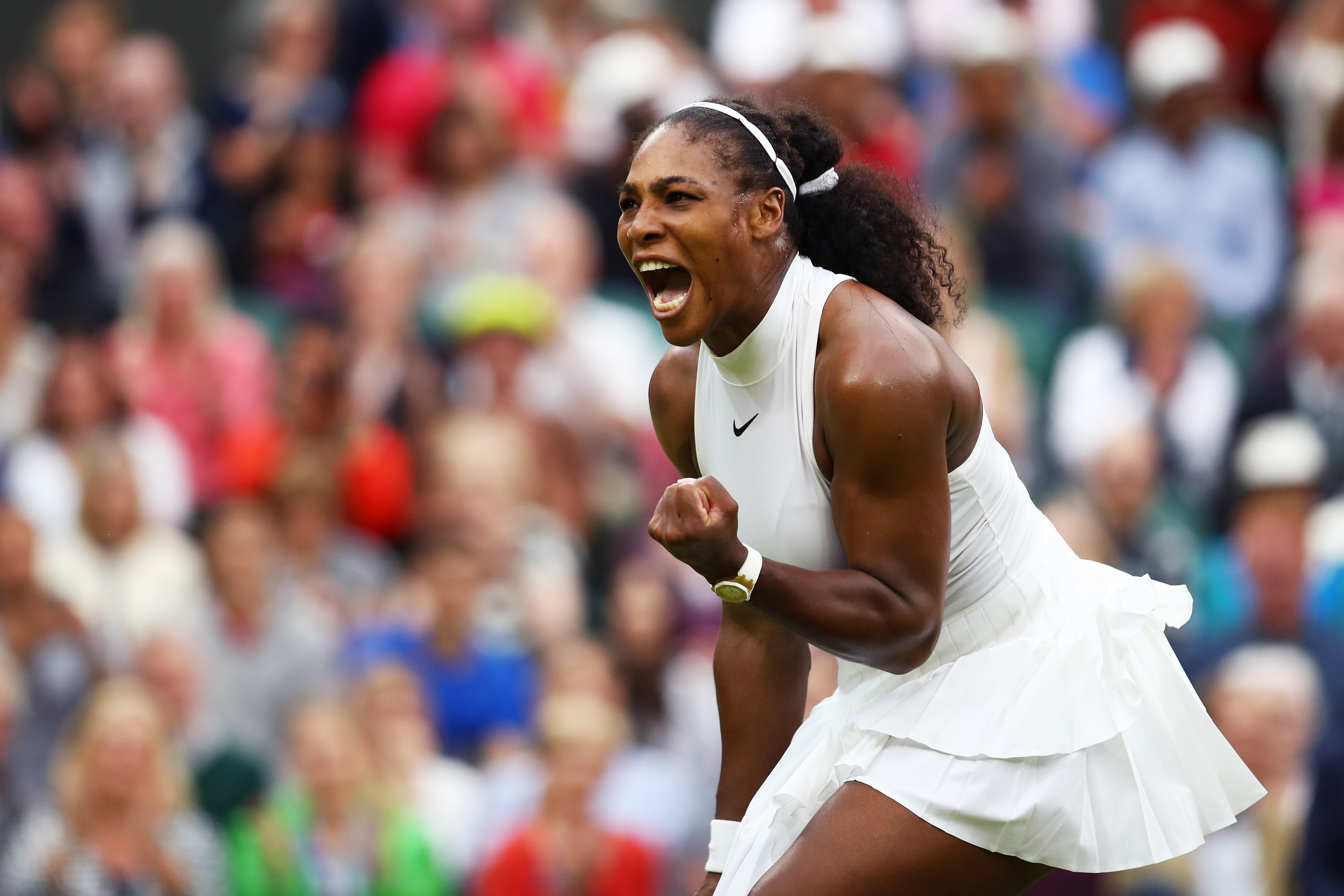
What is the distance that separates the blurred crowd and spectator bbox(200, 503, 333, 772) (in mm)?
15

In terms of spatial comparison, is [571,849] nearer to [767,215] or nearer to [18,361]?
[767,215]

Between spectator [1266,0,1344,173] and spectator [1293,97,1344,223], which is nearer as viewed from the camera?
spectator [1293,97,1344,223]

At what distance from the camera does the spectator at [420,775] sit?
6.05m

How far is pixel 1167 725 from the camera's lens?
3.17 m

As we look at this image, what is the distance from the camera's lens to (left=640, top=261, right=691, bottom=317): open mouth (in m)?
2.99

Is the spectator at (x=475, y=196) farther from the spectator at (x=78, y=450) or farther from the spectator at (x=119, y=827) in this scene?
the spectator at (x=119, y=827)

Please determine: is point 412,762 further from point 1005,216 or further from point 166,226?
point 1005,216

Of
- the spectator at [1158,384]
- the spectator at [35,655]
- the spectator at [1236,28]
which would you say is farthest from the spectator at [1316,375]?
the spectator at [35,655]

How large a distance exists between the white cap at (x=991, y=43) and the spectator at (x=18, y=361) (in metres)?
4.17

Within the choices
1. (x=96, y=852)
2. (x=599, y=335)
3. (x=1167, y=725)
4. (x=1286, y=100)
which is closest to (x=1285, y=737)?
(x=1167, y=725)

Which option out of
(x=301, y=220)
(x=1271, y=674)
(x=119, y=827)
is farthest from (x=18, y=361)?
(x=1271, y=674)

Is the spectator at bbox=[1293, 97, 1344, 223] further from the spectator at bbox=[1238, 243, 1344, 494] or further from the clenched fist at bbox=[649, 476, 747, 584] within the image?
the clenched fist at bbox=[649, 476, 747, 584]

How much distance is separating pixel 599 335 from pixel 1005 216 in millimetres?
1899

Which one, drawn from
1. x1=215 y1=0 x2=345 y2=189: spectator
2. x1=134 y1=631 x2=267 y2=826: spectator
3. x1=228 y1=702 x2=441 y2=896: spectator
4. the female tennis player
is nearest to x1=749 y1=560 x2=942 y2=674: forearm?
the female tennis player
